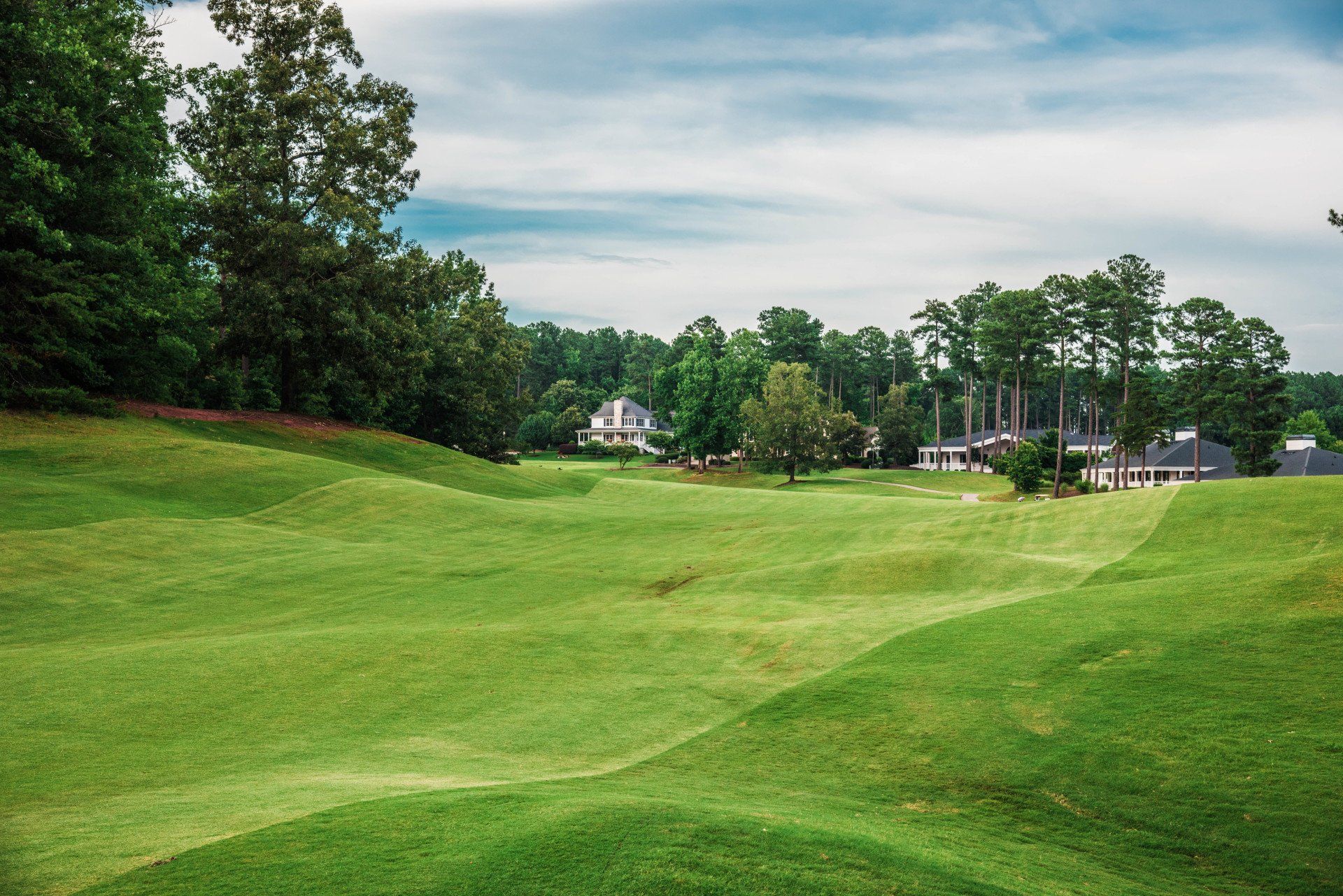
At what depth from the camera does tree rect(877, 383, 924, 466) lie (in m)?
100

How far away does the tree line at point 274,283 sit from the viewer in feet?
107

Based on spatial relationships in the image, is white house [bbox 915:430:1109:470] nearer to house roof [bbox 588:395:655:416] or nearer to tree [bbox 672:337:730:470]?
tree [bbox 672:337:730:470]

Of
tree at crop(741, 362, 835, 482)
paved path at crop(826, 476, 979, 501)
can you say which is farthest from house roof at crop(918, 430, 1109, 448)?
tree at crop(741, 362, 835, 482)

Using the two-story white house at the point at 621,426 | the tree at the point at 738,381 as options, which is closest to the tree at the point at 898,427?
the tree at the point at 738,381

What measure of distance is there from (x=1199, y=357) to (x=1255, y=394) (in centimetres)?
542

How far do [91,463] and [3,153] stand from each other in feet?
40.0

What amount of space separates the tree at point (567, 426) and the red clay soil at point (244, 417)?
7267 centimetres

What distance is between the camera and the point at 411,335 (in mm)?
46906

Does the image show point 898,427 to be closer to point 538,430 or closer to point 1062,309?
point 1062,309

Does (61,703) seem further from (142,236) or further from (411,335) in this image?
(411,335)

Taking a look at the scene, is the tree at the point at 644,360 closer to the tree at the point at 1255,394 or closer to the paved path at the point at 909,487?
Answer: the paved path at the point at 909,487

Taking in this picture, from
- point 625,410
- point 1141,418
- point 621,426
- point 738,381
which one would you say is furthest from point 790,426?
point 625,410

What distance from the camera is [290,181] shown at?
45156mm

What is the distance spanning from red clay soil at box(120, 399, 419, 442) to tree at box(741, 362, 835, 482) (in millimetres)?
38889
